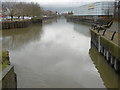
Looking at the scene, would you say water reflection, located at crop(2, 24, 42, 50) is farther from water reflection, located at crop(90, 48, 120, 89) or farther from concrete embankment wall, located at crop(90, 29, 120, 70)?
concrete embankment wall, located at crop(90, 29, 120, 70)

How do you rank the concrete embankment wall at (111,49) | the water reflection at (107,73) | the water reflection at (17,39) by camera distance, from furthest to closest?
the water reflection at (17,39), the concrete embankment wall at (111,49), the water reflection at (107,73)

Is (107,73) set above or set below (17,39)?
below

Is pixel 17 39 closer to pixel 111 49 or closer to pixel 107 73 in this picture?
pixel 107 73

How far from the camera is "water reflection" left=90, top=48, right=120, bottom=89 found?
10070mm

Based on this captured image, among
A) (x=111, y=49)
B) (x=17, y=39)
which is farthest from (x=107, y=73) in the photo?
(x=17, y=39)

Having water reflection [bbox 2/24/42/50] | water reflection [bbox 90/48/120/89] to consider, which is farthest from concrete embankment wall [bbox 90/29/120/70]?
water reflection [bbox 2/24/42/50]

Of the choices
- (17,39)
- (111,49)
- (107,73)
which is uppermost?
(111,49)

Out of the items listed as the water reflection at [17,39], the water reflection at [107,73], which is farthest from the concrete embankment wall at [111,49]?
the water reflection at [17,39]

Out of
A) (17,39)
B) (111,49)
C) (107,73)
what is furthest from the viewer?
(17,39)

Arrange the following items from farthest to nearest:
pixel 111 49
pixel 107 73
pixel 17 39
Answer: pixel 17 39 → pixel 107 73 → pixel 111 49

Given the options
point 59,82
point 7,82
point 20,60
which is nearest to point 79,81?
point 59,82

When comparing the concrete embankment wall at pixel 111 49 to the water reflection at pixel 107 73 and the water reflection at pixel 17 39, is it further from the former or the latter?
the water reflection at pixel 17 39

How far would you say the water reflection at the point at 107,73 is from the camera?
1007cm

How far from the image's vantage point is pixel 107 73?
1184 cm
